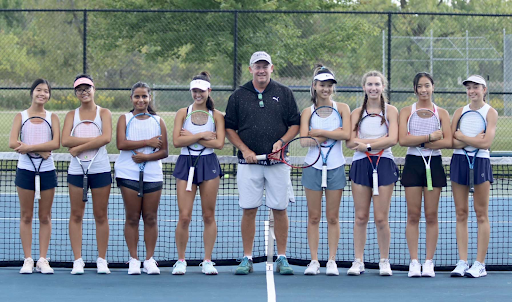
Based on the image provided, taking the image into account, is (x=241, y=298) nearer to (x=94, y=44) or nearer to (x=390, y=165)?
(x=390, y=165)

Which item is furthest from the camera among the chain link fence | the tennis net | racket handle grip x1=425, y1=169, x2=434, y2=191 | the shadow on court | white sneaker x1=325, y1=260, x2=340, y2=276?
the chain link fence

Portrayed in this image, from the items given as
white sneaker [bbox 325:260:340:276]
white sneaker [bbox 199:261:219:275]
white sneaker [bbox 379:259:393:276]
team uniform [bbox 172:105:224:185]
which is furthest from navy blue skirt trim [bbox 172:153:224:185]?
white sneaker [bbox 379:259:393:276]

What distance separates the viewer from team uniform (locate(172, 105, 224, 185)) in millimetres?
5973

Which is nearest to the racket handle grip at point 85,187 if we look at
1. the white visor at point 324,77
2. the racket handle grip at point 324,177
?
the racket handle grip at point 324,177

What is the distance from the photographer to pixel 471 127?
5.94 m

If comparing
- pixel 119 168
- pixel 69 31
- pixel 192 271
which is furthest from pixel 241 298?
pixel 69 31

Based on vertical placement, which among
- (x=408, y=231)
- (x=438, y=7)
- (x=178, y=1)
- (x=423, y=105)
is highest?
(x=438, y=7)

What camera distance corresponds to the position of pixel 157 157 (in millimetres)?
6020

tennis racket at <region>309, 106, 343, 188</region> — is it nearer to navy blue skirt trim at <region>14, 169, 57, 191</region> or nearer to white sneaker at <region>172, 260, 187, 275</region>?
white sneaker at <region>172, 260, 187, 275</region>

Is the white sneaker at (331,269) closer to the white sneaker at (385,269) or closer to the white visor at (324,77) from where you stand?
the white sneaker at (385,269)

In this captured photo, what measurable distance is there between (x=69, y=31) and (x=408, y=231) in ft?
55.5

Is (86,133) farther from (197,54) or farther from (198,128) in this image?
(197,54)

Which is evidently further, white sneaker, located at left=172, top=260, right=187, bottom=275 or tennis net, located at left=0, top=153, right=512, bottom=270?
tennis net, located at left=0, top=153, right=512, bottom=270

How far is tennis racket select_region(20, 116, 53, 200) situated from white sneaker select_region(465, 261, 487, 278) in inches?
143
